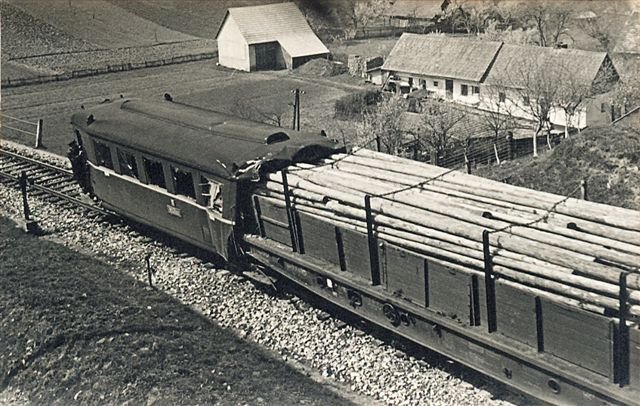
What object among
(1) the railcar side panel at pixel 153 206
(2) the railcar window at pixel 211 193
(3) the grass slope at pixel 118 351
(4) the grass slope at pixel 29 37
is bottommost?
(3) the grass slope at pixel 118 351

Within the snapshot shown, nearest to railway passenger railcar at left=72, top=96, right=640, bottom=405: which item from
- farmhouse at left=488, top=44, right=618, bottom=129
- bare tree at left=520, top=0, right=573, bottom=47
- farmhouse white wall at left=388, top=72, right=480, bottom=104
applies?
farmhouse at left=488, top=44, right=618, bottom=129

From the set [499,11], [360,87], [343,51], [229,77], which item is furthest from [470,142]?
[499,11]

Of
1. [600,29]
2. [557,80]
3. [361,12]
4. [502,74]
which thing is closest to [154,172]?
[557,80]

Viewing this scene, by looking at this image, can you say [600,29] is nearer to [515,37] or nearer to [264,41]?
[515,37]

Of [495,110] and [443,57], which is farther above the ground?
[443,57]

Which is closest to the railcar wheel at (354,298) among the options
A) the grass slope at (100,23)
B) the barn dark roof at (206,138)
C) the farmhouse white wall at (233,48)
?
the barn dark roof at (206,138)

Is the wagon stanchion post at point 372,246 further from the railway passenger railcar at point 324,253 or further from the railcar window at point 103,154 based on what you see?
the railcar window at point 103,154
